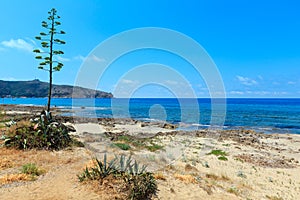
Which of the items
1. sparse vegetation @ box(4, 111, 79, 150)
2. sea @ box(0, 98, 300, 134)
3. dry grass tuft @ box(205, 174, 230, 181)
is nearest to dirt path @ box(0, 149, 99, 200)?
sparse vegetation @ box(4, 111, 79, 150)

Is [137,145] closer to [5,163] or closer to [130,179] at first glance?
[5,163]

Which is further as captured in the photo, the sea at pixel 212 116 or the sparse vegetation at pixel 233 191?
the sea at pixel 212 116

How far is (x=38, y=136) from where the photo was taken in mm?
11375

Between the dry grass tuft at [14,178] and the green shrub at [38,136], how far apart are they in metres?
3.99

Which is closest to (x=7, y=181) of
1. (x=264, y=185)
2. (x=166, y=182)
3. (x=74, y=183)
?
(x=74, y=183)

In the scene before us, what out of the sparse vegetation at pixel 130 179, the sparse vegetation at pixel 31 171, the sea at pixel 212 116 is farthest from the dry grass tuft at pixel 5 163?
the sea at pixel 212 116

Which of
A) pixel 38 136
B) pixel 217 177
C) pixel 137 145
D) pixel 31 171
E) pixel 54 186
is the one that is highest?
pixel 38 136

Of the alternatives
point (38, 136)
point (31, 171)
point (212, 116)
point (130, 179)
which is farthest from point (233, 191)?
point (212, 116)

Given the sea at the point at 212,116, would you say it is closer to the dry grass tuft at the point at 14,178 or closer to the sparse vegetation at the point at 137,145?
the sparse vegetation at the point at 137,145

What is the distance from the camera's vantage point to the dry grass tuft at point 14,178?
6.79 metres

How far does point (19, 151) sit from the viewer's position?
1038 centimetres

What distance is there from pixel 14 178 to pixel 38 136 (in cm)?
467

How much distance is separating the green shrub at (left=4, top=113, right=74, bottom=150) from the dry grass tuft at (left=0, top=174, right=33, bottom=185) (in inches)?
157

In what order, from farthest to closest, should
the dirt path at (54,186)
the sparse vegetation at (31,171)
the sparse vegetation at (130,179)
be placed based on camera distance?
the sparse vegetation at (31,171) < the sparse vegetation at (130,179) < the dirt path at (54,186)
